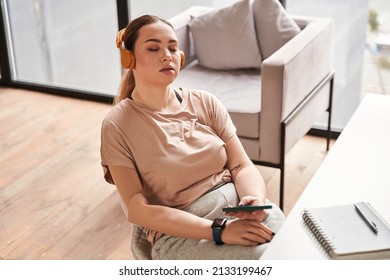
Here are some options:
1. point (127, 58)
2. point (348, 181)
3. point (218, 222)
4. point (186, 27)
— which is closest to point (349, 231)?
point (348, 181)

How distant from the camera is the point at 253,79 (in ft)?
10.1

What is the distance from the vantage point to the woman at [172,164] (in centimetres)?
162

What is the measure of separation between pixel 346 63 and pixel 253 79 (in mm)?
629

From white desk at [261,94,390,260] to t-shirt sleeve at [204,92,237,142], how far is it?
32cm

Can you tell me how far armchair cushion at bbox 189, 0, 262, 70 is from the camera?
10.3 ft

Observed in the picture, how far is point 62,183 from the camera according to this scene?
3.06m

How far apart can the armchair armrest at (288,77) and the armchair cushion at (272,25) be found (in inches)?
4.1

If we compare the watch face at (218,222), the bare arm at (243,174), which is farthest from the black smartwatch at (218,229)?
the bare arm at (243,174)

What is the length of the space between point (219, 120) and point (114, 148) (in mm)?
363

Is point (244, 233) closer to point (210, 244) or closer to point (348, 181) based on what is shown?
point (210, 244)

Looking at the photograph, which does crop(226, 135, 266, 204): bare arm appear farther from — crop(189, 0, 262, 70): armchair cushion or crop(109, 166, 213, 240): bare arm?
crop(189, 0, 262, 70): armchair cushion

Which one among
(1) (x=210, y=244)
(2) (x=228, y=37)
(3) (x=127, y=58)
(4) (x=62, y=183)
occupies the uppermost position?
(3) (x=127, y=58)
